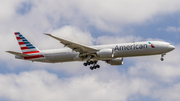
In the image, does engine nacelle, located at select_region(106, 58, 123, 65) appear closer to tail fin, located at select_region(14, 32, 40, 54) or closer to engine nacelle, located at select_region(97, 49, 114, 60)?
engine nacelle, located at select_region(97, 49, 114, 60)

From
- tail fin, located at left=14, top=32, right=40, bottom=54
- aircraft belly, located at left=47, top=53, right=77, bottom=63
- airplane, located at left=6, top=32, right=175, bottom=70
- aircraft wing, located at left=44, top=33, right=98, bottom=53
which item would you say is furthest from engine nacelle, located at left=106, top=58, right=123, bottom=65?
tail fin, located at left=14, top=32, right=40, bottom=54

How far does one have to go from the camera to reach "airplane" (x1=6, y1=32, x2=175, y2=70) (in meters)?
46.6

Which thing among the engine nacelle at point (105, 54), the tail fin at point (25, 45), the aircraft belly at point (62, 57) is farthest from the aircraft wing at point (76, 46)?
the tail fin at point (25, 45)

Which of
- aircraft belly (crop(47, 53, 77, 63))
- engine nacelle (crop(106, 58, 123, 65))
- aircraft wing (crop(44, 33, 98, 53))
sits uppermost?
aircraft wing (crop(44, 33, 98, 53))

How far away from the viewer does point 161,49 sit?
46.8 meters

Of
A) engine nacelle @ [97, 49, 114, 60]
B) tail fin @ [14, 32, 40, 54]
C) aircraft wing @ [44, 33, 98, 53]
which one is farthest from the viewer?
tail fin @ [14, 32, 40, 54]

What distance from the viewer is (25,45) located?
177 ft

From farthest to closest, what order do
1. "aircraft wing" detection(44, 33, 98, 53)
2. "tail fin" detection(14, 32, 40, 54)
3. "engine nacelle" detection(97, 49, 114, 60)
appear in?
"tail fin" detection(14, 32, 40, 54)
"engine nacelle" detection(97, 49, 114, 60)
"aircraft wing" detection(44, 33, 98, 53)

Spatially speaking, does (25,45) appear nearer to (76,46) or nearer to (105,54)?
(76,46)

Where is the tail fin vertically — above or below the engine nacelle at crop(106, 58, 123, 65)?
above

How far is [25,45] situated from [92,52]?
47.8ft

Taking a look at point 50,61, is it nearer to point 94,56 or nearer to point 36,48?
point 36,48

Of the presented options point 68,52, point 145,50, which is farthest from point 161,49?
point 68,52

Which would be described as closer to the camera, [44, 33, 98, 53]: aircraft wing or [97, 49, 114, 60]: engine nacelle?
[44, 33, 98, 53]: aircraft wing
